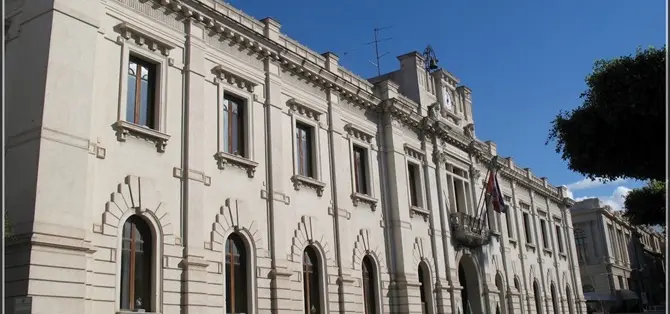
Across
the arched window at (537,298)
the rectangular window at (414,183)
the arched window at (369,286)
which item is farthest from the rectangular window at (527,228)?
the arched window at (369,286)

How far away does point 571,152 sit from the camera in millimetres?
15906

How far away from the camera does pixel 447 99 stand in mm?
29531

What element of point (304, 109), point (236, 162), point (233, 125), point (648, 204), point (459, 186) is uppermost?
point (304, 109)

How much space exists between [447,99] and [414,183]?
5.92m

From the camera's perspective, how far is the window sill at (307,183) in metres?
18.9

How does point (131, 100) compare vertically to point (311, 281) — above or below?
above

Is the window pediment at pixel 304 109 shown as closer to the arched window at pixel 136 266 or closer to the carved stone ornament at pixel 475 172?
the arched window at pixel 136 266

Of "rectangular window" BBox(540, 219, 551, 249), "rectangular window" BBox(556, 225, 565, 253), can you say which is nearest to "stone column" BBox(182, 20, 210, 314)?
"rectangular window" BBox(540, 219, 551, 249)

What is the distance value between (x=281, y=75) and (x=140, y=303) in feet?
26.4

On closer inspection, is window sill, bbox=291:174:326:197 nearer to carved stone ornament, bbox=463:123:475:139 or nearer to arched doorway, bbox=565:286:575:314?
carved stone ornament, bbox=463:123:475:139

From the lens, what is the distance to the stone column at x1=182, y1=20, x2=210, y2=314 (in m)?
14.8

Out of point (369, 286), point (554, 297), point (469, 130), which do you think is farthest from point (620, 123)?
point (554, 297)

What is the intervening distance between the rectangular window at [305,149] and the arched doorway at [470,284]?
9.97 m

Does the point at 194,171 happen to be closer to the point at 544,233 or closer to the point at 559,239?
the point at 544,233
